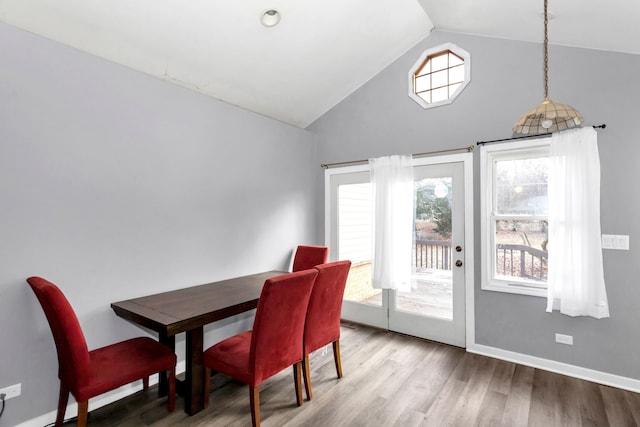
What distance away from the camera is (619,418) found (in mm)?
2195

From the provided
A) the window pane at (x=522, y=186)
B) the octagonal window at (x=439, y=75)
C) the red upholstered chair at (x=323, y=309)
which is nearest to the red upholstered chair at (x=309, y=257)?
the red upholstered chair at (x=323, y=309)

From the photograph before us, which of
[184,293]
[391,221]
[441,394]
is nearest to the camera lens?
[441,394]

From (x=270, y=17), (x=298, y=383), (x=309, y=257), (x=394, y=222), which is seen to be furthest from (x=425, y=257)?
(x=270, y=17)

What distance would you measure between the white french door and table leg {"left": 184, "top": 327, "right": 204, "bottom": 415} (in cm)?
219

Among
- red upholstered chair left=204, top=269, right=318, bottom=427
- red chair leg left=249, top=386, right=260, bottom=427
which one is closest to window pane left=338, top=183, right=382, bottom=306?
red upholstered chair left=204, top=269, right=318, bottom=427

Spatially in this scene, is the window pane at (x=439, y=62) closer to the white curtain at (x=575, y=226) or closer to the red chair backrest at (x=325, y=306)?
the white curtain at (x=575, y=226)

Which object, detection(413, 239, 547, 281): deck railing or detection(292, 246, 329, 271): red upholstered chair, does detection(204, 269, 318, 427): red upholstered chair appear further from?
detection(413, 239, 547, 281): deck railing

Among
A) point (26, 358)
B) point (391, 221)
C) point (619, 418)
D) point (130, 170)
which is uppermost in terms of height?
point (130, 170)

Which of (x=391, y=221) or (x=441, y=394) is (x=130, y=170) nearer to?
(x=391, y=221)

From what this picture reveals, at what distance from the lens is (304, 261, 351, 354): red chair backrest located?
239cm

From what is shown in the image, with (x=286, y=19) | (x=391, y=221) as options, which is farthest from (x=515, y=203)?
(x=286, y=19)

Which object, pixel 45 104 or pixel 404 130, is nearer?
pixel 45 104

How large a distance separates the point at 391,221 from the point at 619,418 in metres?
2.28

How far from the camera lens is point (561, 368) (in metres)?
2.80
